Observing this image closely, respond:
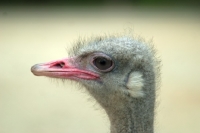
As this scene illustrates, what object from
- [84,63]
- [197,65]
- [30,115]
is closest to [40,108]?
[30,115]

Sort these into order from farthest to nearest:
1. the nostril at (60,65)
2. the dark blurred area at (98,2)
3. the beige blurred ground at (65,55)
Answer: the dark blurred area at (98,2)
the beige blurred ground at (65,55)
the nostril at (60,65)

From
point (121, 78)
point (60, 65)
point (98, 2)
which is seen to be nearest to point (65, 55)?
point (60, 65)

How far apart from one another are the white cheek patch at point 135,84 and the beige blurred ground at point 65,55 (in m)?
0.41

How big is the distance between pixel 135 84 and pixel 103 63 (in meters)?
0.14

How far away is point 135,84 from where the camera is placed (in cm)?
222

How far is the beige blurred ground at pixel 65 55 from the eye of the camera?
12.6 ft

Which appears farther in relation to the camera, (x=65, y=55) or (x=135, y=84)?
→ (x=65, y=55)

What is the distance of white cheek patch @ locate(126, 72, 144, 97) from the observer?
222cm

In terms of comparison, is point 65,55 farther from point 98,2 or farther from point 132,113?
point 98,2

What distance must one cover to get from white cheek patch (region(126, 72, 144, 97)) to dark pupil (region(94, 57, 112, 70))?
0.09 metres

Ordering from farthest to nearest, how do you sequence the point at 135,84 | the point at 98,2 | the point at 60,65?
the point at 98,2
the point at 60,65
the point at 135,84

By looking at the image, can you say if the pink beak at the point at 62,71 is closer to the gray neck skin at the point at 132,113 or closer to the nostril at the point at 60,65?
the nostril at the point at 60,65

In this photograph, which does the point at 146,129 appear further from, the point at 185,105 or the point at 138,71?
the point at 185,105

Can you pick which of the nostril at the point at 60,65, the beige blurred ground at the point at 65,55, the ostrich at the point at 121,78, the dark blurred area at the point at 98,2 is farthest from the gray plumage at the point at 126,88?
the dark blurred area at the point at 98,2
